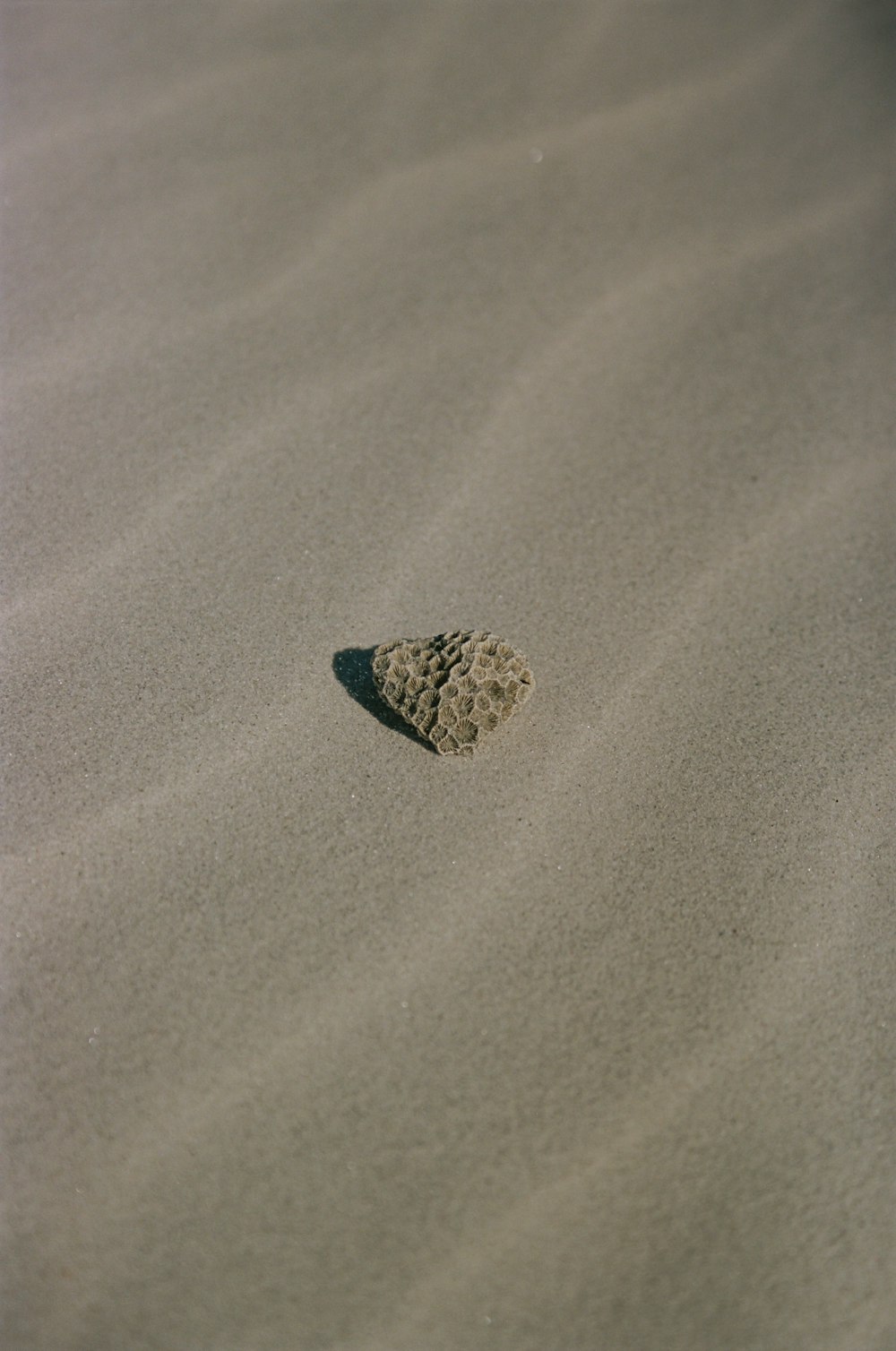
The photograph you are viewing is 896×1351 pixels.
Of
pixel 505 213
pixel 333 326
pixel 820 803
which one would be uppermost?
pixel 505 213

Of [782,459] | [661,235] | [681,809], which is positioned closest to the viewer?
[681,809]

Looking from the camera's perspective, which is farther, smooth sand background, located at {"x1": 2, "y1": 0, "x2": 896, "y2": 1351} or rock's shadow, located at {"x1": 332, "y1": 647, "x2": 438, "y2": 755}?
→ rock's shadow, located at {"x1": 332, "y1": 647, "x2": 438, "y2": 755}

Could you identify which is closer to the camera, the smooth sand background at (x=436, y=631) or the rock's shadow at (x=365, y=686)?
the smooth sand background at (x=436, y=631)

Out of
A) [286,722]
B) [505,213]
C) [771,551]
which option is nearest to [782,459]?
[771,551]

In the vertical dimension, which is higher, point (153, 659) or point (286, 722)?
point (153, 659)

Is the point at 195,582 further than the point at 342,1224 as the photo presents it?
Yes

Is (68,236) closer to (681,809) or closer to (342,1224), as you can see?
(681,809)
